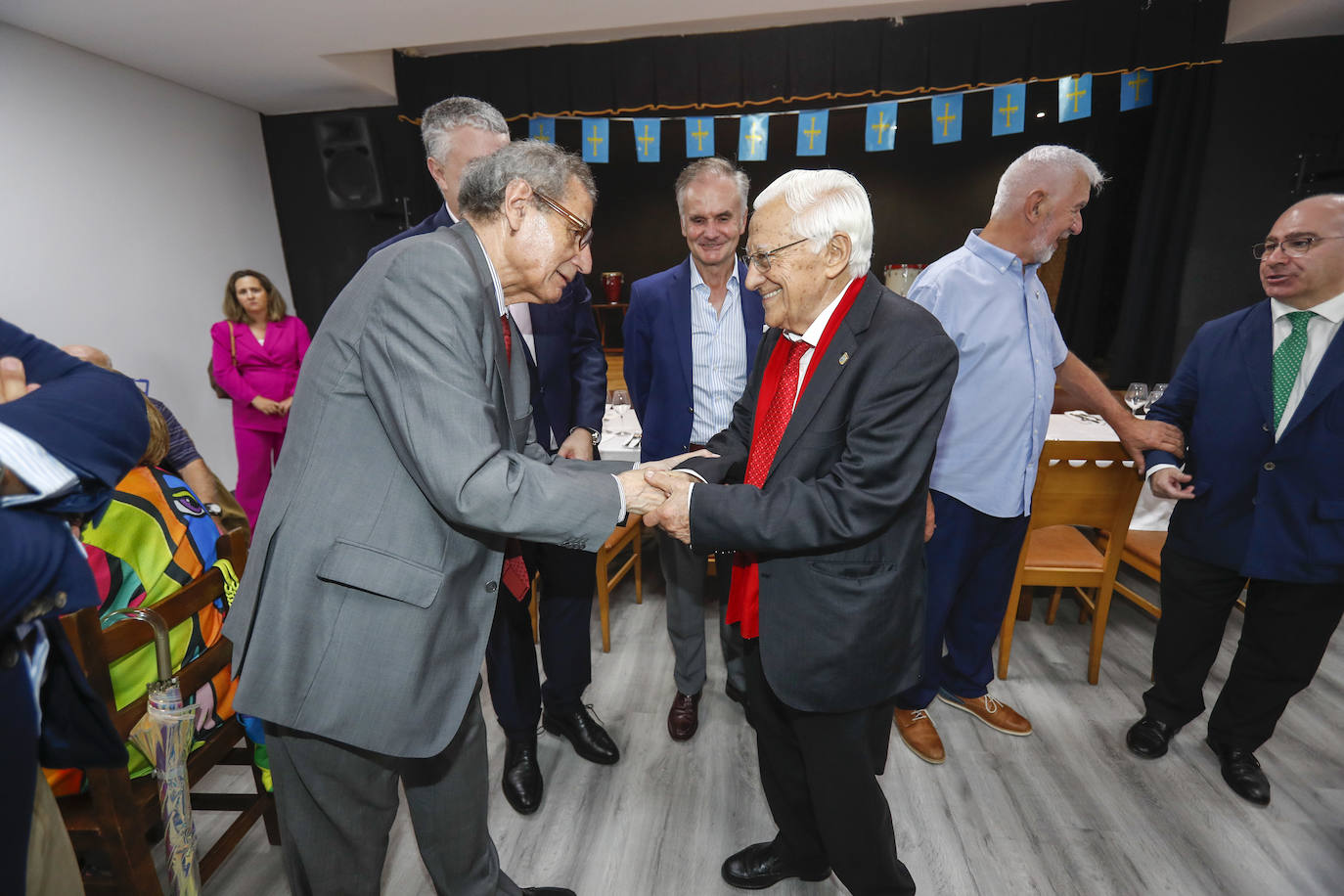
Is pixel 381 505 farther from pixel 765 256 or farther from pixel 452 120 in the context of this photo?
pixel 452 120

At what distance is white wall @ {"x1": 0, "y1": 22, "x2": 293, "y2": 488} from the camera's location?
4.09 metres

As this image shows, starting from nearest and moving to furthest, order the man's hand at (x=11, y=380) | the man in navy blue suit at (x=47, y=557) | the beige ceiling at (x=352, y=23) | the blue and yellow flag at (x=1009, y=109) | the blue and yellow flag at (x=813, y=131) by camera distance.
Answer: the man in navy blue suit at (x=47, y=557) < the man's hand at (x=11, y=380) < the beige ceiling at (x=352, y=23) < the blue and yellow flag at (x=1009, y=109) < the blue and yellow flag at (x=813, y=131)

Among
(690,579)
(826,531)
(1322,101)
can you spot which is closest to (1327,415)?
(826,531)

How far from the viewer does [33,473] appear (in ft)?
2.33

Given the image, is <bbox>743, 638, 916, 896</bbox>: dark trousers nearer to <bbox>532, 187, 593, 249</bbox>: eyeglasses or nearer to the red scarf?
the red scarf

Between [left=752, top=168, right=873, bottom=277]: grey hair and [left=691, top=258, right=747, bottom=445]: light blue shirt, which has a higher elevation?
[left=752, top=168, right=873, bottom=277]: grey hair

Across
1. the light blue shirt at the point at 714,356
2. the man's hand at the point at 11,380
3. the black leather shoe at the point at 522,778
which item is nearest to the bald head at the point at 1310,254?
the light blue shirt at the point at 714,356

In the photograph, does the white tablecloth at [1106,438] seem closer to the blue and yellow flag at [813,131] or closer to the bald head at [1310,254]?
the bald head at [1310,254]

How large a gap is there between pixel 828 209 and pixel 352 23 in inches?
182

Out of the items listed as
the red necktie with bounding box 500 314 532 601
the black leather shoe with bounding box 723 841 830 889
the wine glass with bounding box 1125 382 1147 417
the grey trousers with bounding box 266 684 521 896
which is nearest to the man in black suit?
the black leather shoe with bounding box 723 841 830 889

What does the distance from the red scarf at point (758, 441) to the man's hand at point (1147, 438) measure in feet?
4.69

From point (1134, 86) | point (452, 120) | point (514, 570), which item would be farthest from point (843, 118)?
point (514, 570)

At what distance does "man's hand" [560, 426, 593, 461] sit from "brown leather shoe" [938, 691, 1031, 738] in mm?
1740

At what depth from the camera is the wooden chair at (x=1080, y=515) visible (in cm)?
239
